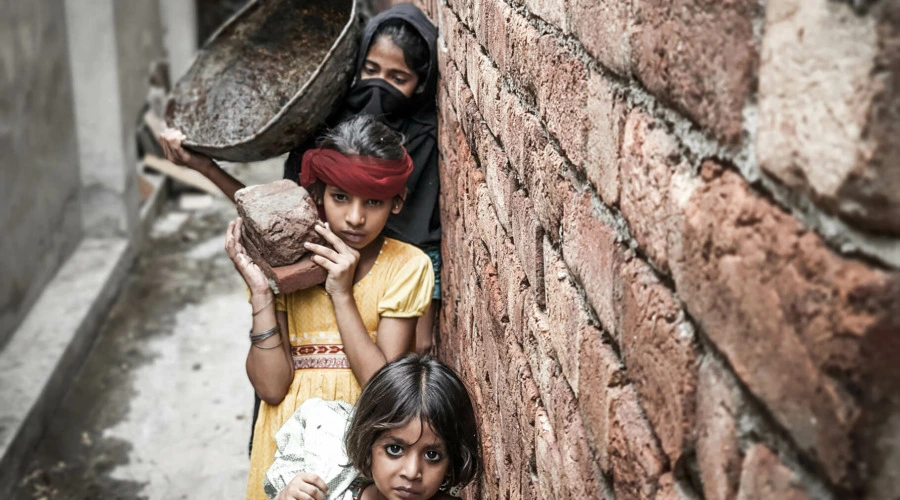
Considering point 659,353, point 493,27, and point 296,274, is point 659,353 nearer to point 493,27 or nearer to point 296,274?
point 493,27

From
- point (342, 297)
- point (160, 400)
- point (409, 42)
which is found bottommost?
point (160, 400)

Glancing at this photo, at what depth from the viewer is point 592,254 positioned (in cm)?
132

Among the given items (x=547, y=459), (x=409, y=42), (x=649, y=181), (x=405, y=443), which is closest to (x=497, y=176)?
(x=405, y=443)

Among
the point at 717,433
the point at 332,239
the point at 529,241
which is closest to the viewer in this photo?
Result: the point at 717,433

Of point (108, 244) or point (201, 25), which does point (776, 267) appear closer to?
point (108, 244)

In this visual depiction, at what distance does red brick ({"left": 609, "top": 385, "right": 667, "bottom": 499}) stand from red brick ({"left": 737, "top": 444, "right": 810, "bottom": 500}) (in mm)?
229

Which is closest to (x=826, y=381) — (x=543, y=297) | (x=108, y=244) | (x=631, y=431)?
(x=631, y=431)

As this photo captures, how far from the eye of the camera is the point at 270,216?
2.50 m

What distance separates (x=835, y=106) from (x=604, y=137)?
598 millimetres

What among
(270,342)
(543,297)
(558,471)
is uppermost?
(543,297)

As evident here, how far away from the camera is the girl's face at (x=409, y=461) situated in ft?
7.17

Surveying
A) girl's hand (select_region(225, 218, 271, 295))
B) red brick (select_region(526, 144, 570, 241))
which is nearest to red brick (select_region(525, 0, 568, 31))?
red brick (select_region(526, 144, 570, 241))

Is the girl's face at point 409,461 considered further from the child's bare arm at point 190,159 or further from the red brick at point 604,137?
the child's bare arm at point 190,159

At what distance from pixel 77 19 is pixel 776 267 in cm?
682
